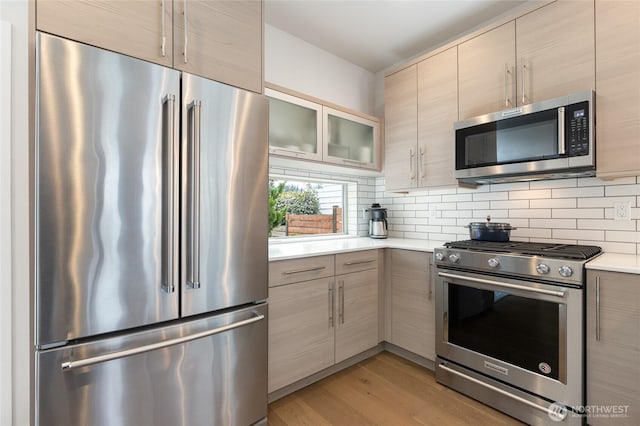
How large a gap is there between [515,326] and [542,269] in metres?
0.39

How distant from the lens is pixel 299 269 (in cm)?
201

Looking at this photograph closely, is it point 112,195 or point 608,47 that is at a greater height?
point 608,47

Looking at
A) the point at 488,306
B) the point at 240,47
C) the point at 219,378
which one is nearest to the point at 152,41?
the point at 240,47

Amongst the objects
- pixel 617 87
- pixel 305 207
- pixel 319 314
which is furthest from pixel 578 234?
pixel 305 207

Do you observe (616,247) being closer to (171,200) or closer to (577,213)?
(577,213)

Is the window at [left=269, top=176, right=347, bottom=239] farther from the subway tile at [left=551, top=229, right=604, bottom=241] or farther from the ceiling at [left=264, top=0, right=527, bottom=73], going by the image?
the subway tile at [left=551, top=229, right=604, bottom=241]

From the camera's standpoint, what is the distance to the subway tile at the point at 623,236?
1862 millimetres

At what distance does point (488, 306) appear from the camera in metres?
1.93

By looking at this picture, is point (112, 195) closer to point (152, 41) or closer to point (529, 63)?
point (152, 41)

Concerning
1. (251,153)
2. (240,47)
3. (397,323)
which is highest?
(240,47)

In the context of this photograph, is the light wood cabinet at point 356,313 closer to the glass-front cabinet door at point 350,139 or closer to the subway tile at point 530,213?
the glass-front cabinet door at point 350,139

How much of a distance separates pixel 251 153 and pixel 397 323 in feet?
5.92

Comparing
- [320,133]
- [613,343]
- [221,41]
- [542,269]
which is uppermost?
[221,41]

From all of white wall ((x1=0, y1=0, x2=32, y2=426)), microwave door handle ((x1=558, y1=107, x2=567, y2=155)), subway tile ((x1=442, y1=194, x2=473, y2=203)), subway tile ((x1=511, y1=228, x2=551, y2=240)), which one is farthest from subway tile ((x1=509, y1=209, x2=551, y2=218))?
white wall ((x1=0, y1=0, x2=32, y2=426))
